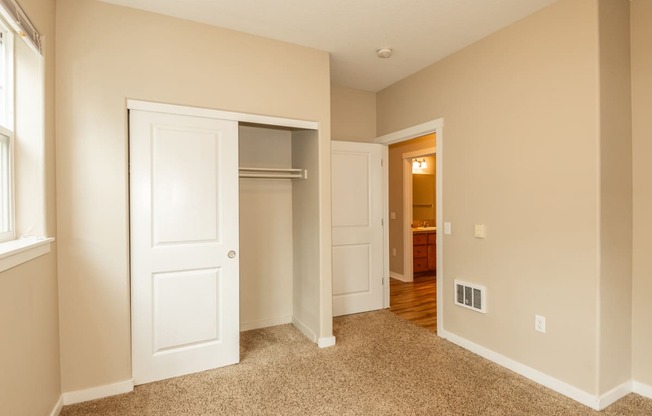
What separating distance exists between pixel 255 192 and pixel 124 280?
1.52 meters

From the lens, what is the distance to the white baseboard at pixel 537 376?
2.18 metres

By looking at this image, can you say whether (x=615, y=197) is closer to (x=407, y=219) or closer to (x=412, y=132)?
(x=412, y=132)

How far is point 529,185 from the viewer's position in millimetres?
2543

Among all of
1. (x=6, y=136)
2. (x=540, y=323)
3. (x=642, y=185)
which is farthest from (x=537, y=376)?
(x=6, y=136)

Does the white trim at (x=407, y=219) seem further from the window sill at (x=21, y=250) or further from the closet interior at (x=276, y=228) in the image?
the window sill at (x=21, y=250)

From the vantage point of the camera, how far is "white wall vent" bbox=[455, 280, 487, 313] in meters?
2.91

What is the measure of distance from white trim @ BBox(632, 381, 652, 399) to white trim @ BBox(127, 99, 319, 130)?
314cm

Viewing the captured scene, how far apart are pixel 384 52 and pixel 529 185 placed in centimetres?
175

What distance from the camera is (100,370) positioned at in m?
2.31

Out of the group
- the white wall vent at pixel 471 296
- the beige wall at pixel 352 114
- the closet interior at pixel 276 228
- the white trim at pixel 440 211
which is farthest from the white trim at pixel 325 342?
the beige wall at pixel 352 114

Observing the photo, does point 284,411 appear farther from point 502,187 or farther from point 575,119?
point 575,119

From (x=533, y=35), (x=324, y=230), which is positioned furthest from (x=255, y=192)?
(x=533, y=35)

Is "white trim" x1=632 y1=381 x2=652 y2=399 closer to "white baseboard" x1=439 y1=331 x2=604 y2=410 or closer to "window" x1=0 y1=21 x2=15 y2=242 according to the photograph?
"white baseboard" x1=439 y1=331 x2=604 y2=410

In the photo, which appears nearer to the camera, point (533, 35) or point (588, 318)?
point (588, 318)
